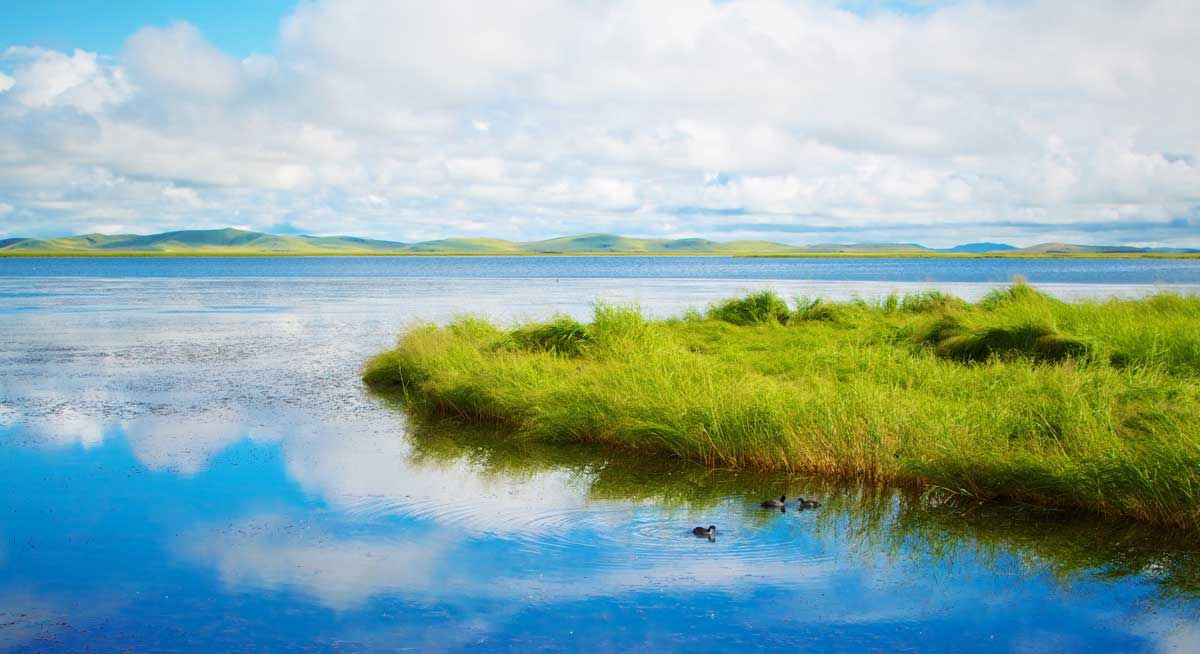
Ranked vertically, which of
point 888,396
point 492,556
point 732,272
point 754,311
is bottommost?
point 732,272

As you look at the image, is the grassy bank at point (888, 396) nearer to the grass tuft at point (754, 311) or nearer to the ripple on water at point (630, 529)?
the ripple on water at point (630, 529)

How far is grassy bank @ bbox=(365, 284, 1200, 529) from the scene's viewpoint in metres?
10.5

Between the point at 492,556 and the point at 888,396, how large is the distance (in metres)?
6.58

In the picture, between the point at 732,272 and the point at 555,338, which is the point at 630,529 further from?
the point at 732,272

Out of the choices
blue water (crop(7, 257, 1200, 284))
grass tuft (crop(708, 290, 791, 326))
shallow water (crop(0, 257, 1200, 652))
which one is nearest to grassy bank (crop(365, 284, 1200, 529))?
shallow water (crop(0, 257, 1200, 652))

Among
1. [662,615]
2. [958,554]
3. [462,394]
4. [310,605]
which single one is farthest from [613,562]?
[462,394]

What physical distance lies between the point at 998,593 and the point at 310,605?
610 centimetres

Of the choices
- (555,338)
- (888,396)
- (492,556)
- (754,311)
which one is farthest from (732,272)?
(492,556)

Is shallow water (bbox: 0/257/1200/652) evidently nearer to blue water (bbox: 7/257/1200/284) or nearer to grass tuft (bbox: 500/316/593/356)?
grass tuft (bbox: 500/316/593/356)

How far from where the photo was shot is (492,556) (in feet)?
30.8

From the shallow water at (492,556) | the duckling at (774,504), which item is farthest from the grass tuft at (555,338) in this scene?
the duckling at (774,504)

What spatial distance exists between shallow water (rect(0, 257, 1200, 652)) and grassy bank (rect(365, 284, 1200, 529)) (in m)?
0.48

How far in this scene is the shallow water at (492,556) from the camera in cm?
760

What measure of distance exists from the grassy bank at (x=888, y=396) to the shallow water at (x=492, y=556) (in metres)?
0.48
